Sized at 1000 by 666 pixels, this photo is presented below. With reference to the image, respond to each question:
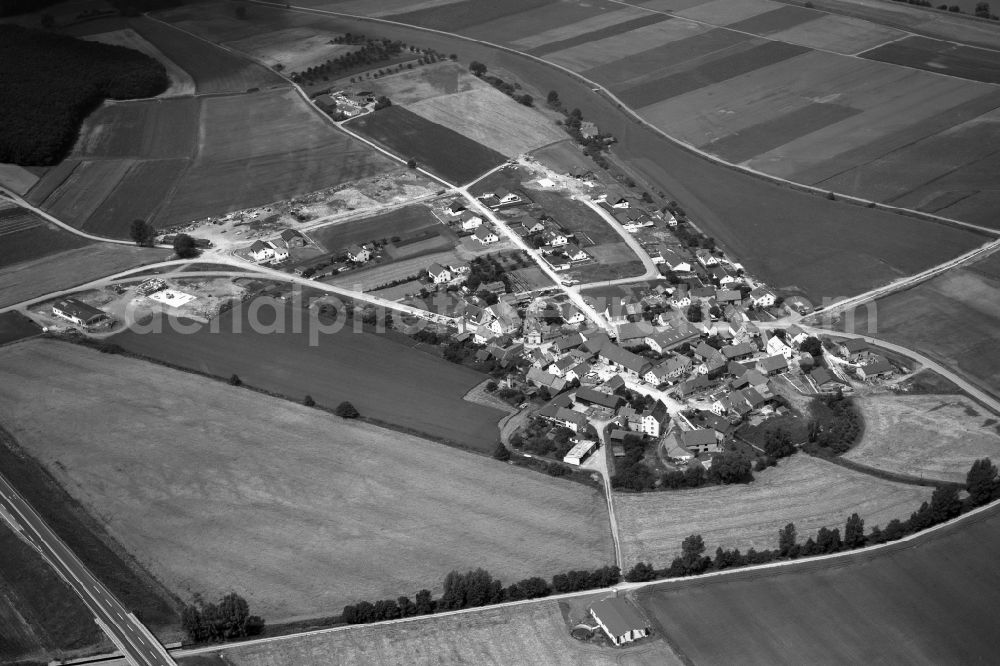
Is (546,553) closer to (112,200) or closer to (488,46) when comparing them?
(112,200)

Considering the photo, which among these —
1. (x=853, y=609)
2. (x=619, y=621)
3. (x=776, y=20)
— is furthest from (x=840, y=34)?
(x=619, y=621)

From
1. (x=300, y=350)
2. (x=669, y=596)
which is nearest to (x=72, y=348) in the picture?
(x=300, y=350)

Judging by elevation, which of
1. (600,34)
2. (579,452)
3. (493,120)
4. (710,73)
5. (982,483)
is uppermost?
Answer: (600,34)

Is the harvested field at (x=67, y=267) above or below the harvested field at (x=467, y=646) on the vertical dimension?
above

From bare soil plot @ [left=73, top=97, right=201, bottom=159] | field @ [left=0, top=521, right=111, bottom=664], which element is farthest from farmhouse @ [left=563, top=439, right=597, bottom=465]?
bare soil plot @ [left=73, top=97, right=201, bottom=159]

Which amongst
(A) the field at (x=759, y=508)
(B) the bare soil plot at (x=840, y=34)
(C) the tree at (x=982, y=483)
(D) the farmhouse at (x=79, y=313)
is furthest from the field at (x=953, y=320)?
(D) the farmhouse at (x=79, y=313)

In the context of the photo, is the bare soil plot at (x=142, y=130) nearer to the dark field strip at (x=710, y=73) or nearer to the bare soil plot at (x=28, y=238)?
the bare soil plot at (x=28, y=238)

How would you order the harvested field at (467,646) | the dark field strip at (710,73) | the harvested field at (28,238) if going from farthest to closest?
1. the dark field strip at (710,73)
2. the harvested field at (28,238)
3. the harvested field at (467,646)

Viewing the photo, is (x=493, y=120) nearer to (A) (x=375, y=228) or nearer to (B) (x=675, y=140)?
(B) (x=675, y=140)
